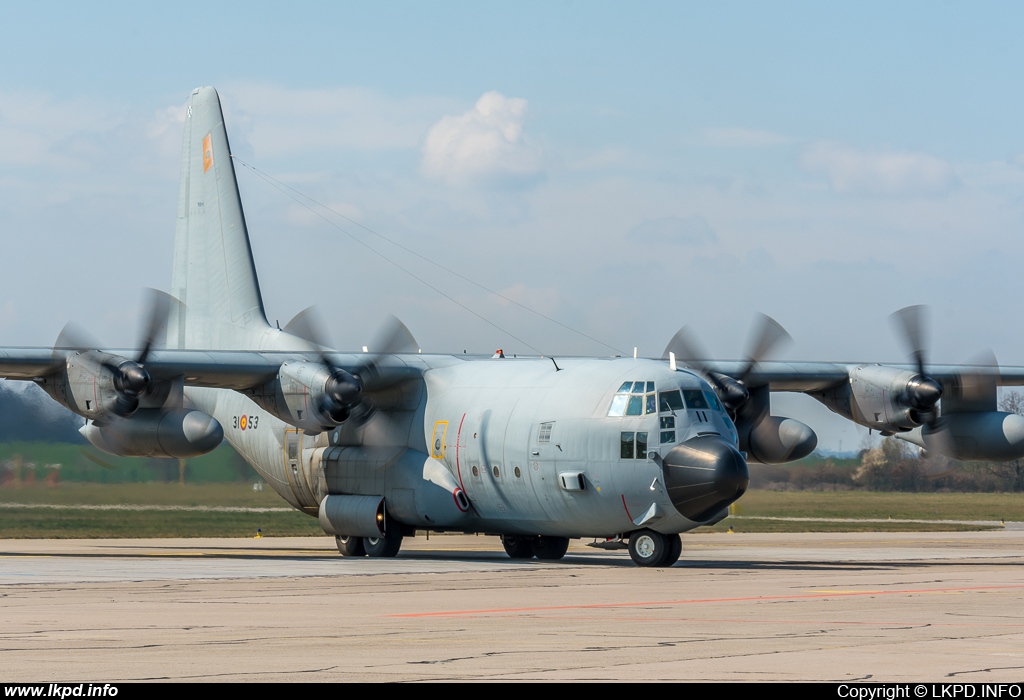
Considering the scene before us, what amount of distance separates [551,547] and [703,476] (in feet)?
20.5

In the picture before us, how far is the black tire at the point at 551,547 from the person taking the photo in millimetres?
26438

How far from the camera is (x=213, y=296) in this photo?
3119cm

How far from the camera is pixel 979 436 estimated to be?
28.2m

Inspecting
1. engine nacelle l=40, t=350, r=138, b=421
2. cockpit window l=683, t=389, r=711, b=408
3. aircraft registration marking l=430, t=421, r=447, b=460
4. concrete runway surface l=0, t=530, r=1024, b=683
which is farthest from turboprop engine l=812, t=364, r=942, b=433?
engine nacelle l=40, t=350, r=138, b=421

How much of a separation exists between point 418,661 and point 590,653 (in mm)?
1425

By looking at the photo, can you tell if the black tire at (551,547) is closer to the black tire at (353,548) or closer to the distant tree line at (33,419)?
the black tire at (353,548)

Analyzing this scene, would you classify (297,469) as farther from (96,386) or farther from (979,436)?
(979,436)

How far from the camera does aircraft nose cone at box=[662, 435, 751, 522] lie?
68.5 feet

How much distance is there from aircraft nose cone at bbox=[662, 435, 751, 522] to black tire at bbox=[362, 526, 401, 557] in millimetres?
6981

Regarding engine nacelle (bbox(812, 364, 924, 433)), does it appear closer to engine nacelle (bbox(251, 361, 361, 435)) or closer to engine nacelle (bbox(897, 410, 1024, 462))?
engine nacelle (bbox(897, 410, 1024, 462))

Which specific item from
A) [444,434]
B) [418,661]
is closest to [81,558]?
[444,434]

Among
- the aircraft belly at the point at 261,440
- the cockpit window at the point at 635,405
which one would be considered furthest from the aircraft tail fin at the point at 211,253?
the cockpit window at the point at 635,405

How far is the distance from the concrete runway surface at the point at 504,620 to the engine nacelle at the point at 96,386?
2.77 metres
